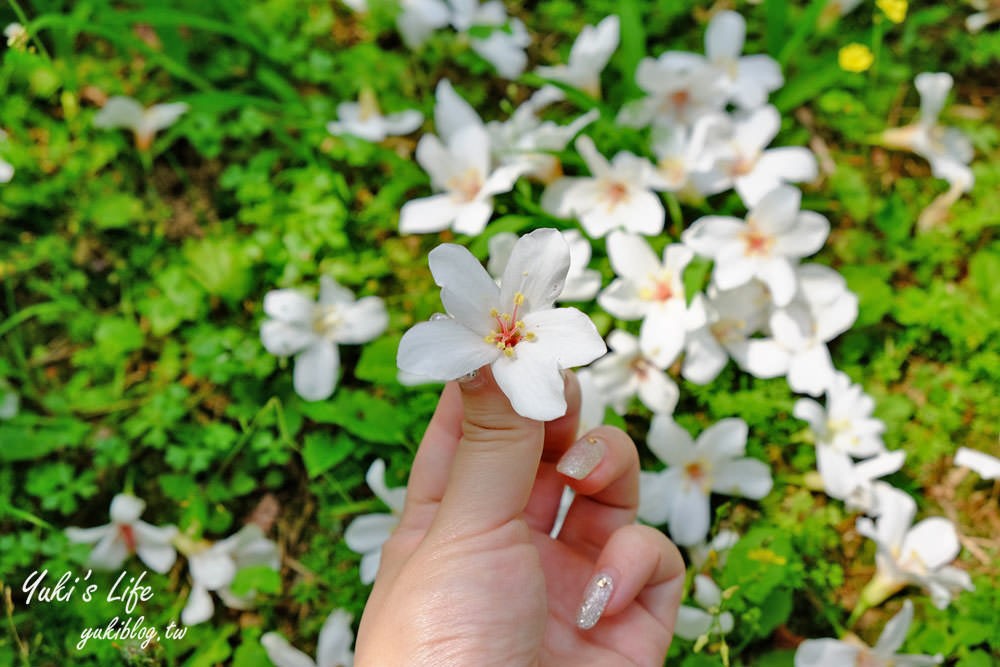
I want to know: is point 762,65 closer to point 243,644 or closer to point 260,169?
point 260,169

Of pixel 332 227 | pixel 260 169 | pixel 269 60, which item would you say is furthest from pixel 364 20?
pixel 332 227

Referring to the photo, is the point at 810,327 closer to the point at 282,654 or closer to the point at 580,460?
the point at 580,460

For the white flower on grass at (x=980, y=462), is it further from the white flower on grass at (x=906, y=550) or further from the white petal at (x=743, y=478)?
the white petal at (x=743, y=478)

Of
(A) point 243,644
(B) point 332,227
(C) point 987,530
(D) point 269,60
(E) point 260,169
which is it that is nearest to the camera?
(A) point 243,644

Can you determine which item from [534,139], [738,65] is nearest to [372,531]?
[534,139]

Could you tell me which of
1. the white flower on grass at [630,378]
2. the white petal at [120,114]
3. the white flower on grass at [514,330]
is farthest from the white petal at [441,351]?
the white petal at [120,114]
